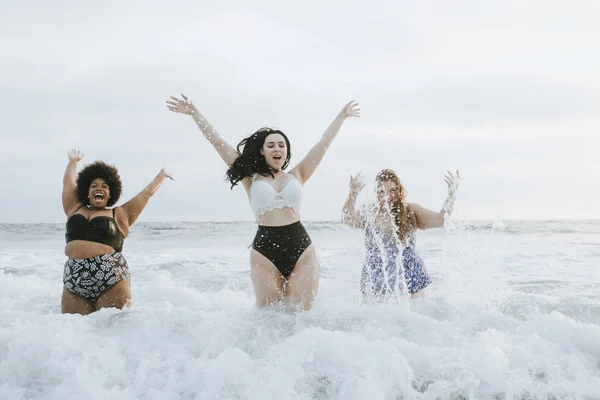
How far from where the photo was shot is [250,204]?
5043 millimetres

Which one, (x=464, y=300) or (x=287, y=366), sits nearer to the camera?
(x=287, y=366)

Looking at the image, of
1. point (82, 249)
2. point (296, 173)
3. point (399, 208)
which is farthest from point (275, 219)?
point (82, 249)

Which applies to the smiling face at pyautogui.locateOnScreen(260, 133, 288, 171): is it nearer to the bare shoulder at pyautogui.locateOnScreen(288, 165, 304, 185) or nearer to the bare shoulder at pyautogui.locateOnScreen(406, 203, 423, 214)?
the bare shoulder at pyautogui.locateOnScreen(288, 165, 304, 185)

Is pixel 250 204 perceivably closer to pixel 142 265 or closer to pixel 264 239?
pixel 264 239

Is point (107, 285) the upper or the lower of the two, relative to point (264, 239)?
lower

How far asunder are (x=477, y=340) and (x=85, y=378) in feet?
10.2

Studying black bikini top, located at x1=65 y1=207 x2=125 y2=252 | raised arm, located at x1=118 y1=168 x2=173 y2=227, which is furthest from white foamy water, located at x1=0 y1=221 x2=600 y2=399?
raised arm, located at x1=118 y1=168 x2=173 y2=227

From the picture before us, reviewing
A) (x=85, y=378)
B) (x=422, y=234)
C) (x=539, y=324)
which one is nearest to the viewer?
(x=85, y=378)

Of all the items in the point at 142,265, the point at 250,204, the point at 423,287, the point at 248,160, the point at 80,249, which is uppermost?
the point at 248,160

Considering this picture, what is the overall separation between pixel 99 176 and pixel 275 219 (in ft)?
6.93

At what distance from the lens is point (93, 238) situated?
5.35m

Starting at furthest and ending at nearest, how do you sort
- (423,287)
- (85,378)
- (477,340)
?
1. (423,287)
2. (477,340)
3. (85,378)

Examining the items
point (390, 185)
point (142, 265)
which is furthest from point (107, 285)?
point (142, 265)

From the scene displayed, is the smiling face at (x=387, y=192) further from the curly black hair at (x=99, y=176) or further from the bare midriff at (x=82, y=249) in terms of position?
the bare midriff at (x=82, y=249)
